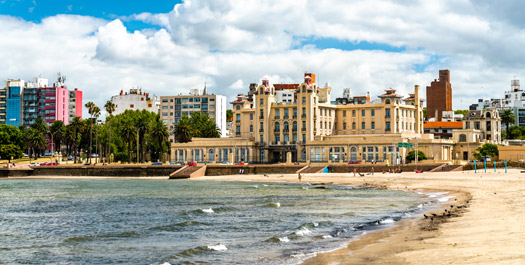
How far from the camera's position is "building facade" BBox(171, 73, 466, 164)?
12775cm

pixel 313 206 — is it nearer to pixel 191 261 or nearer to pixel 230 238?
pixel 230 238

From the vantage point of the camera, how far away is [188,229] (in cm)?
3638

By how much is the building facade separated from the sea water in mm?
70930

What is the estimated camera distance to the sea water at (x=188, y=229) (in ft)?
88.3

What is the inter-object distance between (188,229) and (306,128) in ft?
317

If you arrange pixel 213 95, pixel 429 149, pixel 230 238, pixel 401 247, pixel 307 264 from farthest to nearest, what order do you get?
pixel 213 95, pixel 429 149, pixel 230 238, pixel 401 247, pixel 307 264

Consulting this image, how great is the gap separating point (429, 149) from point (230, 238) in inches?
3658

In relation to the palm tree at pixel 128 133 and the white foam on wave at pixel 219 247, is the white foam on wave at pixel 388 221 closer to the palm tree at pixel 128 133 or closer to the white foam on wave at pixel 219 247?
the white foam on wave at pixel 219 247

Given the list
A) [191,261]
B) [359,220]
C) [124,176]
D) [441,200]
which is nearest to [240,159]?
[124,176]

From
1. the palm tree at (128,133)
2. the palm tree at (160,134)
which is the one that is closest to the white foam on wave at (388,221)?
the palm tree at (160,134)

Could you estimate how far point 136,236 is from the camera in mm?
33375

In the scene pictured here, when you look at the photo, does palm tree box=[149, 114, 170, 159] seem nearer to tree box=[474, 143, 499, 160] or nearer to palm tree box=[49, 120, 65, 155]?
palm tree box=[49, 120, 65, 155]

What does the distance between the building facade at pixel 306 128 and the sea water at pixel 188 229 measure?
70.9m

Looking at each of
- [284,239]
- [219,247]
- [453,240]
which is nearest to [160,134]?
[284,239]
